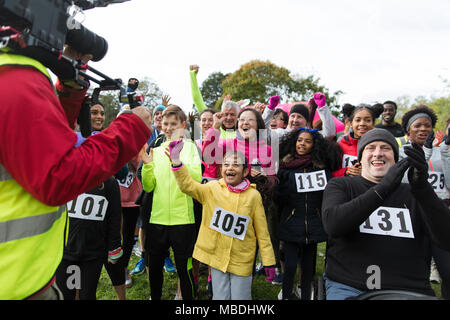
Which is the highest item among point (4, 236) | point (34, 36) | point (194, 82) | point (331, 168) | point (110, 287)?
point (194, 82)

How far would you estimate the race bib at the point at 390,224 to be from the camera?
1.93 metres

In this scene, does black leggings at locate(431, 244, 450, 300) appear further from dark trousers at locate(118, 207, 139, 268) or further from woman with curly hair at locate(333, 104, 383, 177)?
dark trousers at locate(118, 207, 139, 268)

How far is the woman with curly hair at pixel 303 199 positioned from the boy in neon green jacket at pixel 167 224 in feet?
3.62

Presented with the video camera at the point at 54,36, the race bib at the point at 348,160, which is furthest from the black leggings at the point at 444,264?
the video camera at the point at 54,36

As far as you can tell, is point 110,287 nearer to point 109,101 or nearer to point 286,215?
point 286,215

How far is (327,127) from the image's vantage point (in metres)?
4.18

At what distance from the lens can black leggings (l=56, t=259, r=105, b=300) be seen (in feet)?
8.13

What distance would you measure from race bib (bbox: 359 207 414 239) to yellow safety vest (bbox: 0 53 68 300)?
76.5 inches

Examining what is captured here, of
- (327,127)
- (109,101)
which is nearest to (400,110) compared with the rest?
(109,101)

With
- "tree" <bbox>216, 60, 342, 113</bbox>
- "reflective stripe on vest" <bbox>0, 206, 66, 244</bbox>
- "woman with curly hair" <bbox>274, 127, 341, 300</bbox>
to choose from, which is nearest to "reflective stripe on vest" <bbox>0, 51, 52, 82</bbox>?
"reflective stripe on vest" <bbox>0, 206, 66, 244</bbox>

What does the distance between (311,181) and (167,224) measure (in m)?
1.74

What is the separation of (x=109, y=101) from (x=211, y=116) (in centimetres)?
2451

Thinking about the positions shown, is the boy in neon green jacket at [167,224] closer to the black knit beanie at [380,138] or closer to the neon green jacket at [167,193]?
the neon green jacket at [167,193]

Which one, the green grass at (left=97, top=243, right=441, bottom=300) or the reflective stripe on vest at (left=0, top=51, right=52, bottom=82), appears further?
the green grass at (left=97, top=243, right=441, bottom=300)
